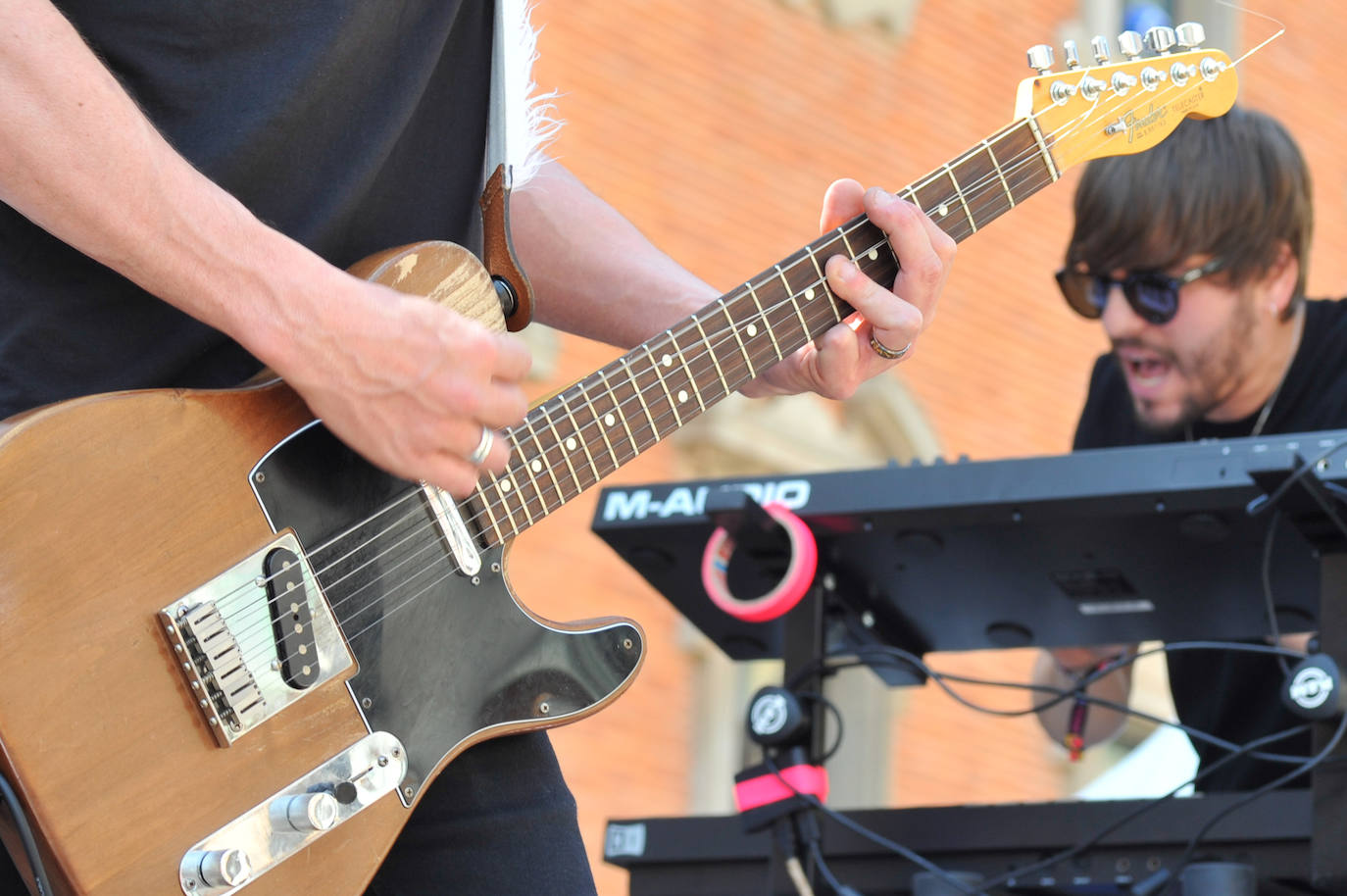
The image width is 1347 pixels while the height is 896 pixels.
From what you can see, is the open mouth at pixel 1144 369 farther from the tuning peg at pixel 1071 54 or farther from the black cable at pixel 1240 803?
the tuning peg at pixel 1071 54

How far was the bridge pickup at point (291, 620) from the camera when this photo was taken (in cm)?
160

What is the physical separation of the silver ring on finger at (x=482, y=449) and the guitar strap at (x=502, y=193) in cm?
36

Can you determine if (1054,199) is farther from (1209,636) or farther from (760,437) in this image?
(1209,636)

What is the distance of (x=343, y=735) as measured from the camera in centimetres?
163

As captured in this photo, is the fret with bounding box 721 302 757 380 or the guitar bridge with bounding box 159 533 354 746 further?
the fret with bounding box 721 302 757 380

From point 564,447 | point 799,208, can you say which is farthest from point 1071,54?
point 799,208

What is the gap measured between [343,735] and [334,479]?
24 centimetres

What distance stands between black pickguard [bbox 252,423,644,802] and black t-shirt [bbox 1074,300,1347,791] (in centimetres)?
169

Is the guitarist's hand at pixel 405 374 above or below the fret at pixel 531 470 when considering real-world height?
above

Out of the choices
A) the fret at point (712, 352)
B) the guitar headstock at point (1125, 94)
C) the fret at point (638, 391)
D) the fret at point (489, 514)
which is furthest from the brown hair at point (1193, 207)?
the fret at point (489, 514)

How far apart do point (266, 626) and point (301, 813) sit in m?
0.17

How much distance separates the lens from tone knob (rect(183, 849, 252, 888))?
4.90 ft

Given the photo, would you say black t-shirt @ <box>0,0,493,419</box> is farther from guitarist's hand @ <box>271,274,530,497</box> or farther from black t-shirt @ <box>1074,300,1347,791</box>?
black t-shirt @ <box>1074,300,1347,791</box>

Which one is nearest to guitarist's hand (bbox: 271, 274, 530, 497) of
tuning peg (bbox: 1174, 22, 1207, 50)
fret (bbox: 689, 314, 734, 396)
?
fret (bbox: 689, 314, 734, 396)
